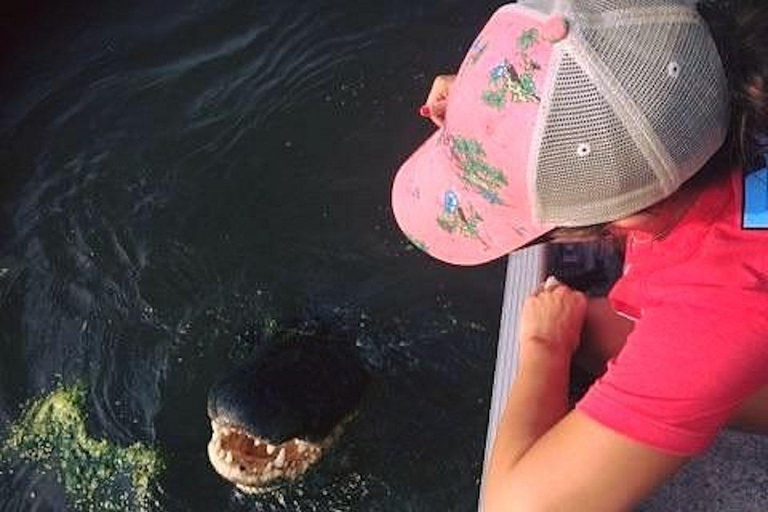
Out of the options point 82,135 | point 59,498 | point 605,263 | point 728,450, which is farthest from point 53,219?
point 728,450

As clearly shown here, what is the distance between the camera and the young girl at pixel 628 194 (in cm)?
167

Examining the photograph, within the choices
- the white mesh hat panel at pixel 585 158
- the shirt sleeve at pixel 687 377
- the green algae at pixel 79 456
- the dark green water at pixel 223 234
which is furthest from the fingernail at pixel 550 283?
the green algae at pixel 79 456

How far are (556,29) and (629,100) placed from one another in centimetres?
16

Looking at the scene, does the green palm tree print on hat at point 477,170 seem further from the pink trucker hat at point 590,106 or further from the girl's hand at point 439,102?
the girl's hand at point 439,102

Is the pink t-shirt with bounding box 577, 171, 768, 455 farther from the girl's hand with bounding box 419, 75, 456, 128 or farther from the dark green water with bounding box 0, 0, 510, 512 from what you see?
the dark green water with bounding box 0, 0, 510, 512

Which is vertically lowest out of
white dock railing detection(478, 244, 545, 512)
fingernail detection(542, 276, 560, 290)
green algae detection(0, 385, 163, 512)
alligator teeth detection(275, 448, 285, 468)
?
green algae detection(0, 385, 163, 512)

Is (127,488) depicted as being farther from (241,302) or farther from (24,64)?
(24,64)

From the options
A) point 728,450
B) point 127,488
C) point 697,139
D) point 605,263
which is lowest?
point 127,488

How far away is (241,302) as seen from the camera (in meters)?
3.65

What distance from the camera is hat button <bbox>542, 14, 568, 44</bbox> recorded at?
5.46 ft

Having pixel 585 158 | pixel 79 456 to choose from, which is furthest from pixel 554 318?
pixel 79 456

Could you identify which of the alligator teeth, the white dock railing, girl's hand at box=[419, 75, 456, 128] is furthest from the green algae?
girl's hand at box=[419, 75, 456, 128]

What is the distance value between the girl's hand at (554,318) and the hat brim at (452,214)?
34 cm

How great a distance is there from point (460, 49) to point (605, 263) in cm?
183
